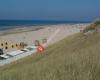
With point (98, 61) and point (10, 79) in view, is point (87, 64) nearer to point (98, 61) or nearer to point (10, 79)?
point (98, 61)

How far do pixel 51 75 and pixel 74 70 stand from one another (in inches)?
21.5

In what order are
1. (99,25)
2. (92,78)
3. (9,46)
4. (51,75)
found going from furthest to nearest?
(9,46)
(99,25)
(51,75)
(92,78)

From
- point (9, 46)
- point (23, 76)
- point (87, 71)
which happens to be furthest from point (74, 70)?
point (9, 46)

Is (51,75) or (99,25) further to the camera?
(99,25)

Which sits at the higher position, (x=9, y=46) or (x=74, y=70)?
(x=74, y=70)

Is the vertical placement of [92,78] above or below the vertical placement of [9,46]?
above

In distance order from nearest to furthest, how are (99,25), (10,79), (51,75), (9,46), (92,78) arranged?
(92,78) → (51,75) → (10,79) → (99,25) → (9,46)

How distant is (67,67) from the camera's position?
6480mm

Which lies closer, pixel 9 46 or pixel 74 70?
pixel 74 70

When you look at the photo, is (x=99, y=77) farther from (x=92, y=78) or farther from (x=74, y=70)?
(x=74, y=70)

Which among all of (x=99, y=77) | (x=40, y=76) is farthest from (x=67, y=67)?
(x=99, y=77)

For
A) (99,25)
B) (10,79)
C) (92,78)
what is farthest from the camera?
(99,25)

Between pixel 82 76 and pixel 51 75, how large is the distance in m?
0.59

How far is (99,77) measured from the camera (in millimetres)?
5492
